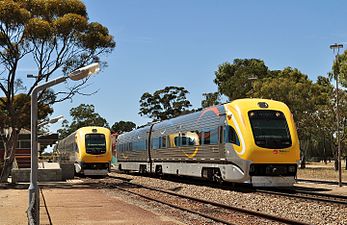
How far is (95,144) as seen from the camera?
1388 inches

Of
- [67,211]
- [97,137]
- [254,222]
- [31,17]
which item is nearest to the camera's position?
[254,222]

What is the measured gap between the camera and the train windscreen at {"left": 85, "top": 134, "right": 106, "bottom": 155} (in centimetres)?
3494

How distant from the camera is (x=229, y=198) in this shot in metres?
18.7

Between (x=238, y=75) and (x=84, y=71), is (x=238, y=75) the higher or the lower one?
the higher one

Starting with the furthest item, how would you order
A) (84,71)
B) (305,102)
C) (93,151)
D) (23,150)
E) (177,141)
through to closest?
(305,102), (23,150), (93,151), (177,141), (84,71)

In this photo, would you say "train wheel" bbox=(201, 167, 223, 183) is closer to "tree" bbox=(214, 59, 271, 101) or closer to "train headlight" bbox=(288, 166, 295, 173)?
"train headlight" bbox=(288, 166, 295, 173)

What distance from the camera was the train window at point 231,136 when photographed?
20123 millimetres

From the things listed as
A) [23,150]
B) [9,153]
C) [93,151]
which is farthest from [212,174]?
[23,150]

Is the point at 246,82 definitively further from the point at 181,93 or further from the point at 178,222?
the point at 178,222

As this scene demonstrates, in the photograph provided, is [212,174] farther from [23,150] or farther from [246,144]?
[23,150]

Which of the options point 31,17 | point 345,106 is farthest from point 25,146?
point 345,106

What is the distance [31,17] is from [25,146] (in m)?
20.7

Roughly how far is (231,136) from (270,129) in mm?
1507

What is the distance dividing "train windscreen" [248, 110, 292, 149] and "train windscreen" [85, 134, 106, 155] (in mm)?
16791
